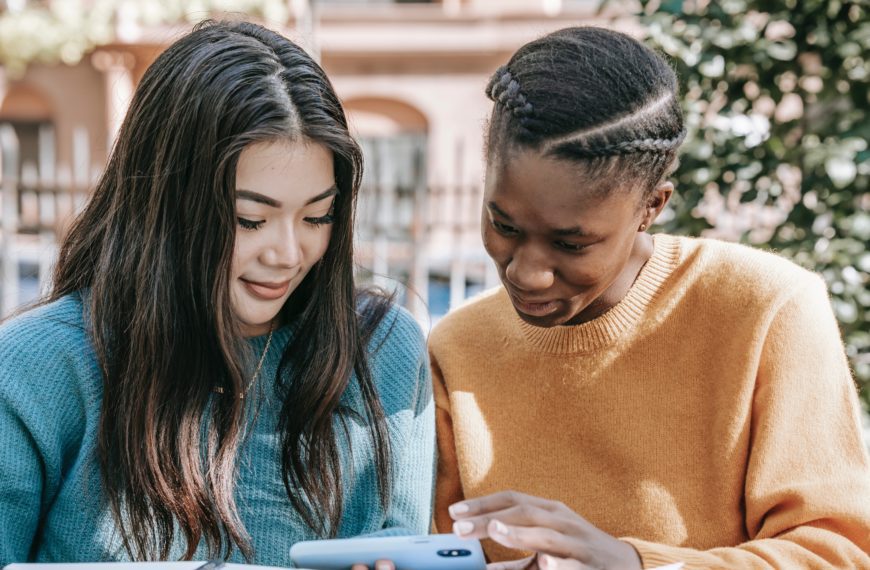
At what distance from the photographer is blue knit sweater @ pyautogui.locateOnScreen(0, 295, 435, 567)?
5.70 ft

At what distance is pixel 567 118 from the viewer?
1627 millimetres

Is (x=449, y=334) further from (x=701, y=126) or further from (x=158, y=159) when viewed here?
(x=701, y=126)

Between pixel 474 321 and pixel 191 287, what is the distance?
643 millimetres

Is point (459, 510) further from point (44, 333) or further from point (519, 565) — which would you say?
point (44, 333)

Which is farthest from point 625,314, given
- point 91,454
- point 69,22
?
point 69,22

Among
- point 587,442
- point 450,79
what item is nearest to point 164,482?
point 587,442

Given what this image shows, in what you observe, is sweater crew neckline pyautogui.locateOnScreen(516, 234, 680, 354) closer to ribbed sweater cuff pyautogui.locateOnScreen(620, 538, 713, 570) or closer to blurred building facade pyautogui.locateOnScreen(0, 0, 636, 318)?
ribbed sweater cuff pyautogui.locateOnScreen(620, 538, 713, 570)

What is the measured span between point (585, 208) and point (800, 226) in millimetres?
1436

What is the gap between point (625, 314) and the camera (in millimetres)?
1962

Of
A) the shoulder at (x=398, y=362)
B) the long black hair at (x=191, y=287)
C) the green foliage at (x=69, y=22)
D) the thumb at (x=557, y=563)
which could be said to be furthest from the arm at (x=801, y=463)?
the green foliage at (x=69, y=22)

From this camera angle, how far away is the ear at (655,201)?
1762 millimetres

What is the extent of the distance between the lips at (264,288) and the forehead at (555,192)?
0.48 metres

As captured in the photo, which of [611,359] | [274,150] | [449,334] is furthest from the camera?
[449,334]

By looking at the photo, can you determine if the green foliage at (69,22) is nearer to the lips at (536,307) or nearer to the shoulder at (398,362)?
the shoulder at (398,362)
